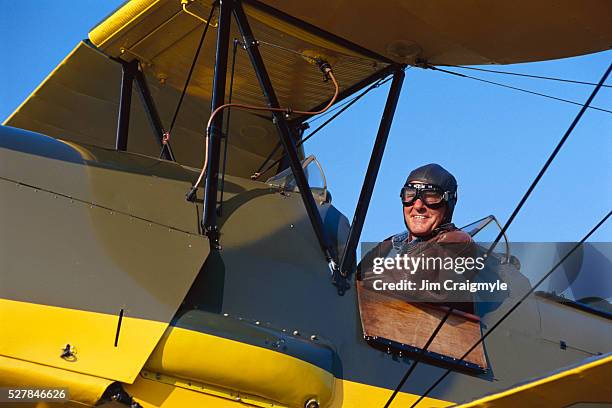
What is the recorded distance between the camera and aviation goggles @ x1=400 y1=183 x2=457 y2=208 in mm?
4836

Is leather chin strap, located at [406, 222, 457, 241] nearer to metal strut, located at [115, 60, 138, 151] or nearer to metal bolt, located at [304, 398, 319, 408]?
metal bolt, located at [304, 398, 319, 408]

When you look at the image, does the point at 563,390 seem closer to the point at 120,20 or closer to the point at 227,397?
the point at 227,397

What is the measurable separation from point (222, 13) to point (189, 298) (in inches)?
55.8

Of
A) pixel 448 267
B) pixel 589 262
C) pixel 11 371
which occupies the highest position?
pixel 589 262

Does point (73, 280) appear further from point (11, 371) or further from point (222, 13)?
point (222, 13)

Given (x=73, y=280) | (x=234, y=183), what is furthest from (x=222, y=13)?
(x=73, y=280)

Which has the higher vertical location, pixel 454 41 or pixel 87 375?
pixel 454 41

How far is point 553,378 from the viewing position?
315cm

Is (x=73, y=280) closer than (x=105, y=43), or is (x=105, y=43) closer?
(x=73, y=280)

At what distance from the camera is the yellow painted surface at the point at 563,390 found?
3.13 metres

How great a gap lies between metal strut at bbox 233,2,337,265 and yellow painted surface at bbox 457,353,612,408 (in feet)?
4.49

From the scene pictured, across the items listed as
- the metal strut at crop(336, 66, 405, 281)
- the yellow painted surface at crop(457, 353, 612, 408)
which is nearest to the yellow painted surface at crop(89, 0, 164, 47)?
the metal strut at crop(336, 66, 405, 281)

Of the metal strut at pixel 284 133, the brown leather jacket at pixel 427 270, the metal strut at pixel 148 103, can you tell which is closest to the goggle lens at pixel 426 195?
the brown leather jacket at pixel 427 270

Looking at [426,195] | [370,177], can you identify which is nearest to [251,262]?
[370,177]
